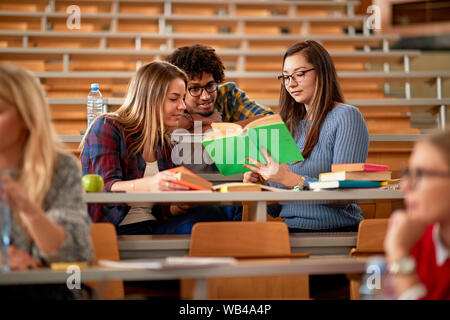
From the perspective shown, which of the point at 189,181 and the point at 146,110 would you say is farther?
the point at 146,110

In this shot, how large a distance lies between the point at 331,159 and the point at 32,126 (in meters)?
1.35

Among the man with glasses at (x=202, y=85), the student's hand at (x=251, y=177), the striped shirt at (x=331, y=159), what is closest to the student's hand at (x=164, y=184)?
the student's hand at (x=251, y=177)

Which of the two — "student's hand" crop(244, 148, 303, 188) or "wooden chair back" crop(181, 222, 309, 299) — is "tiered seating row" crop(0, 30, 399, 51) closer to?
"student's hand" crop(244, 148, 303, 188)

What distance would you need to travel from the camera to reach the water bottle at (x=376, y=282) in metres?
1.01

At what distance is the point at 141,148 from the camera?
2.18 metres

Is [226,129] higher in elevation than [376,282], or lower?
higher

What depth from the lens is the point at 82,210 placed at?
1.31 meters

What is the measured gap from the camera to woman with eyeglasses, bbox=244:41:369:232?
6.86 ft

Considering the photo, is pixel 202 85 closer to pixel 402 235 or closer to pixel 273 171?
pixel 273 171

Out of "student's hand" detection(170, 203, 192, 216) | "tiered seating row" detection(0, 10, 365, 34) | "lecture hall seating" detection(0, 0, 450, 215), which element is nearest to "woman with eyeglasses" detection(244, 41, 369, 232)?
"student's hand" detection(170, 203, 192, 216)

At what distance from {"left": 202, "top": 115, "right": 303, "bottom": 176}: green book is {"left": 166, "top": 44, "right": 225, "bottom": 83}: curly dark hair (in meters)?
0.97

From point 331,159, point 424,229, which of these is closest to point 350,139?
point 331,159

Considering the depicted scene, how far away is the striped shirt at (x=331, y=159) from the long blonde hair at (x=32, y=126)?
113cm
